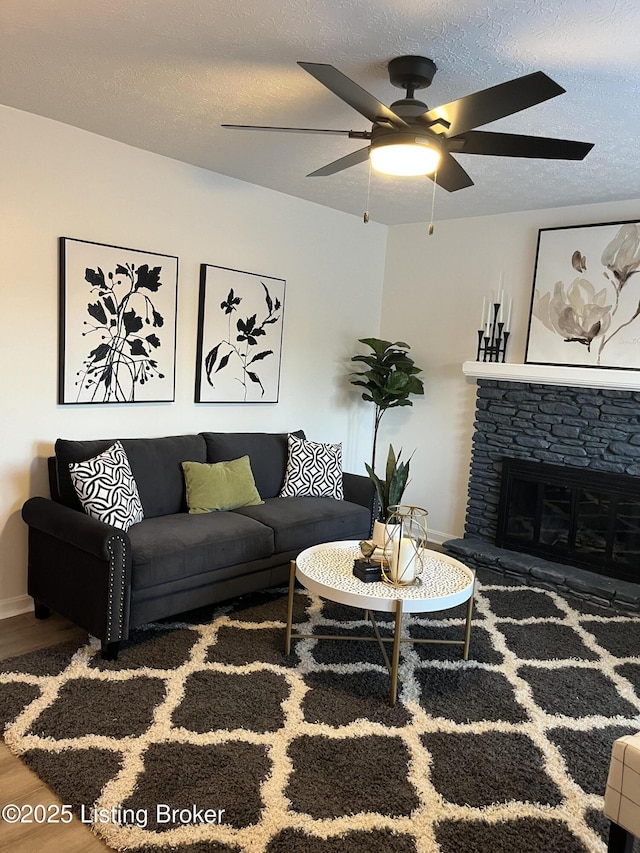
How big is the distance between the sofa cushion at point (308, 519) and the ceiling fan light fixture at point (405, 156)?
2.05 m

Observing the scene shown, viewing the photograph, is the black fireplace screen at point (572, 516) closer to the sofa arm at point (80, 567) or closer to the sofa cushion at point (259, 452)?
the sofa cushion at point (259, 452)

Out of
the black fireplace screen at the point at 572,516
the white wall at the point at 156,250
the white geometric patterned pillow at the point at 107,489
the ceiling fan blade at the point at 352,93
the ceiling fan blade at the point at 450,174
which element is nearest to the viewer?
the ceiling fan blade at the point at 352,93

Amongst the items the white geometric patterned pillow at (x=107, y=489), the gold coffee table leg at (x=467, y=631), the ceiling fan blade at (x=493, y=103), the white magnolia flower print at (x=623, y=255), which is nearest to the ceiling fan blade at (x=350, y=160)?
Result: the ceiling fan blade at (x=493, y=103)

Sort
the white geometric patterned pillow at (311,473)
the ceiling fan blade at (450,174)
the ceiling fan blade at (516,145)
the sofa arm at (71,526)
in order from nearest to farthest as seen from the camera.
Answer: the ceiling fan blade at (516,145)
the ceiling fan blade at (450,174)
the sofa arm at (71,526)
the white geometric patterned pillow at (311,473)

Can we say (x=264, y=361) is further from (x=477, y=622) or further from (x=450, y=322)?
(x=477, y=622)

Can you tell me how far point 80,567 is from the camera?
9.80ft

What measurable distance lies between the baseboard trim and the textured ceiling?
256 centimetres

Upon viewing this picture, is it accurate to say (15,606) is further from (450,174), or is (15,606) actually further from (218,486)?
(450,174)

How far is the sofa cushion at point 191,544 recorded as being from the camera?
3.01 m

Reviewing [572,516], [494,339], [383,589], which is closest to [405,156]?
[383,589]

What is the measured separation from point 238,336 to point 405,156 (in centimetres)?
221

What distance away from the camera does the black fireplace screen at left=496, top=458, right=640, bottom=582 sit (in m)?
4.24

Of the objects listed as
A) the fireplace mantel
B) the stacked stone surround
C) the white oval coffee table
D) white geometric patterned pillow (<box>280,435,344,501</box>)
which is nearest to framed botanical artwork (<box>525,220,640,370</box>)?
the fireplace mantel

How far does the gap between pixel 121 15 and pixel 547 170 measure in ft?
8.11
